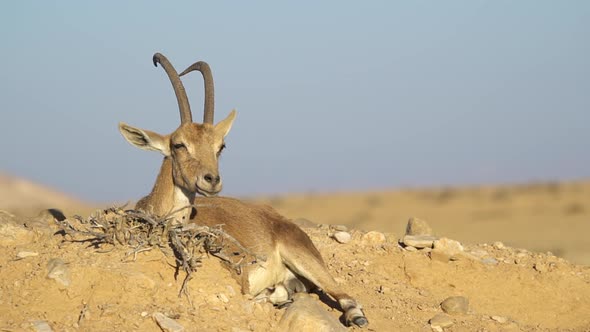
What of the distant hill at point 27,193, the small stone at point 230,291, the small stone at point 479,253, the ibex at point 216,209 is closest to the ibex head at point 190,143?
the ibex at point 216,209

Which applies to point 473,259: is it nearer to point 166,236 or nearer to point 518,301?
point 518,301

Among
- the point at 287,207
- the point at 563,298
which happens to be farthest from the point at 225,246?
the point at 287,207

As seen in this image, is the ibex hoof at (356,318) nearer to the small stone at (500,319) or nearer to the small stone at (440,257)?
the small stone at (500,319)

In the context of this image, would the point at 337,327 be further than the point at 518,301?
No

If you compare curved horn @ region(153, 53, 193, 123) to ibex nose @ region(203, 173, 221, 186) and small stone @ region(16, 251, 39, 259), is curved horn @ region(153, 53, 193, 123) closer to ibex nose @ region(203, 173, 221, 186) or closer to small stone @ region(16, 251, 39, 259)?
ibex nose @ region(203, 173, 221, 186)

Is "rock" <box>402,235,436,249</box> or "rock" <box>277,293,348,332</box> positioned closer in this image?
"rock" <box>277,293,348,332</box>

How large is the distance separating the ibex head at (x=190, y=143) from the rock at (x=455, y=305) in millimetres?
3175

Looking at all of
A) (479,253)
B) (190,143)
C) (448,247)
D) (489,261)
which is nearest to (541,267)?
(489,261)

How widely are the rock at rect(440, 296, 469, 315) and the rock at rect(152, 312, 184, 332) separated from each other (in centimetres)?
373

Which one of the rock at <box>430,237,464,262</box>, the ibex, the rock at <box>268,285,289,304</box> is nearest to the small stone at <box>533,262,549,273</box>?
the rock at <box>430,237,464,262</box>

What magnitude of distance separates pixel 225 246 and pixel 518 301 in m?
4.14

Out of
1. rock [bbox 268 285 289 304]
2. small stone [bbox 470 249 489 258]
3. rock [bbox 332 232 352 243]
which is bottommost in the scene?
rock [bbox 268 285 289 304]

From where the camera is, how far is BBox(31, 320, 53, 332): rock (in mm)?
7564

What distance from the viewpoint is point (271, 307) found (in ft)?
29.2
